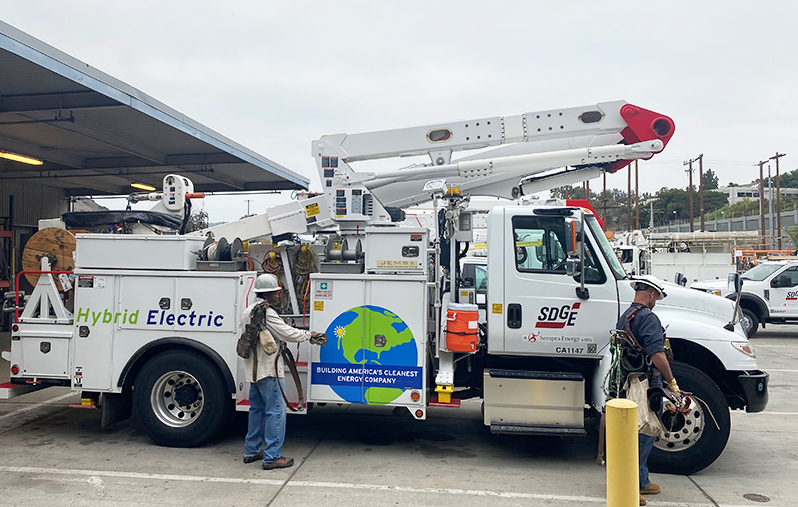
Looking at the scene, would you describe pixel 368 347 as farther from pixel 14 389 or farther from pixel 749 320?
pixel 749 320

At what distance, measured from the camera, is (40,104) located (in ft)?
32.0

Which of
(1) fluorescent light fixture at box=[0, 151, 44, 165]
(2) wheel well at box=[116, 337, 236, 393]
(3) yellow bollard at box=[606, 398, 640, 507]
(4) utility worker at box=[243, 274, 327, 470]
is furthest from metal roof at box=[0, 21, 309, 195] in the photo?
(3) yellow bollard at box=[606, 398, 640, 507]

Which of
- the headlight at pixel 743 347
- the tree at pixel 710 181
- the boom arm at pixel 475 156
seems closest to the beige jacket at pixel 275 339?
the boom arm at pixel 475 156

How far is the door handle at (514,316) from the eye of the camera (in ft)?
19.6

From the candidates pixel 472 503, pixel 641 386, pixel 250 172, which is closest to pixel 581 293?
pixel 641 386

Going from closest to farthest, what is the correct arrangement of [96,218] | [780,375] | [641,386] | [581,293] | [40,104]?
[641,386] < [581,293] < [96,218] < [40,104] < [780,375]

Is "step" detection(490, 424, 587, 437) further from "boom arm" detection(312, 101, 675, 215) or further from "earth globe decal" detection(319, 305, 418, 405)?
"boom arm" detection(312, 101, 675, 215)

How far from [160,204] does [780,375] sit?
35.9 ft

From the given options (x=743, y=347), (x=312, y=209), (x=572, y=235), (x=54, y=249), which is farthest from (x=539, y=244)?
(x=54, y=249)

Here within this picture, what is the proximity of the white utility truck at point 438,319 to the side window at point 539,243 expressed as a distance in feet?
0.05

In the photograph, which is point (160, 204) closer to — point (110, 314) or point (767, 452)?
point (110, 314)

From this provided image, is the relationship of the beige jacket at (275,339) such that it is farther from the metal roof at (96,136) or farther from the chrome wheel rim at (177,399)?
the metal roof at (96,136)

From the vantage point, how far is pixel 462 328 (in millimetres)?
5824

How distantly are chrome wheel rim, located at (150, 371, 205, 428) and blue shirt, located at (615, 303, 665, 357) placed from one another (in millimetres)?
4423
